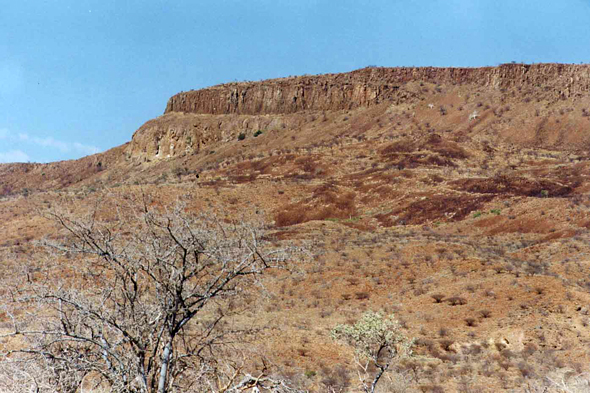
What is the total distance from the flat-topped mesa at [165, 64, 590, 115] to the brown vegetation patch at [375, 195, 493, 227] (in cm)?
3850

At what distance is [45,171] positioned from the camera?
3718 inches

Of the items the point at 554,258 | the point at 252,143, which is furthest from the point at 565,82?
the point at 554,258

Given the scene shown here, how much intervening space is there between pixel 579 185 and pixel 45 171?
9583 cm

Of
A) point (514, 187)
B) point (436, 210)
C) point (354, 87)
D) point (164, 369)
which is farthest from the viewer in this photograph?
point (354, 87)

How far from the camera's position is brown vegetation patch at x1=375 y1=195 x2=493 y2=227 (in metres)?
30.6

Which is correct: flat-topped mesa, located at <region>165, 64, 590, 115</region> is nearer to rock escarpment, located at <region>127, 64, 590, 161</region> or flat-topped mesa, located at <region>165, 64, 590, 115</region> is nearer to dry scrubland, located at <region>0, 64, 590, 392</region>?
rock escarpment, located at <region>127, 64, 590, 161</region>

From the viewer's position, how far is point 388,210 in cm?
3469

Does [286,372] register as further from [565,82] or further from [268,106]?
[268,106]

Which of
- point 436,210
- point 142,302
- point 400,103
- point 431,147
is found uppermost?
point 400,103

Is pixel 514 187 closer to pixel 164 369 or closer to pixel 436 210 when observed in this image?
pixel 436 210

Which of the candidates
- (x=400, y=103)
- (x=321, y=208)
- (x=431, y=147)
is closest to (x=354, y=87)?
(x=400, y=103)

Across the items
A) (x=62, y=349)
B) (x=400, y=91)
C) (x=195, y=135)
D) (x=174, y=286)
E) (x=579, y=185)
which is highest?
(x=400, y=91)

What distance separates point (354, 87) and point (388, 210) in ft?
153

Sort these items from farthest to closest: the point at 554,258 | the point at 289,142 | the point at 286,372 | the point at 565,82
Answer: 1. the point at 289,142
2. the point at 565,82
3. the point at 554,258
4. the point at 286,372
